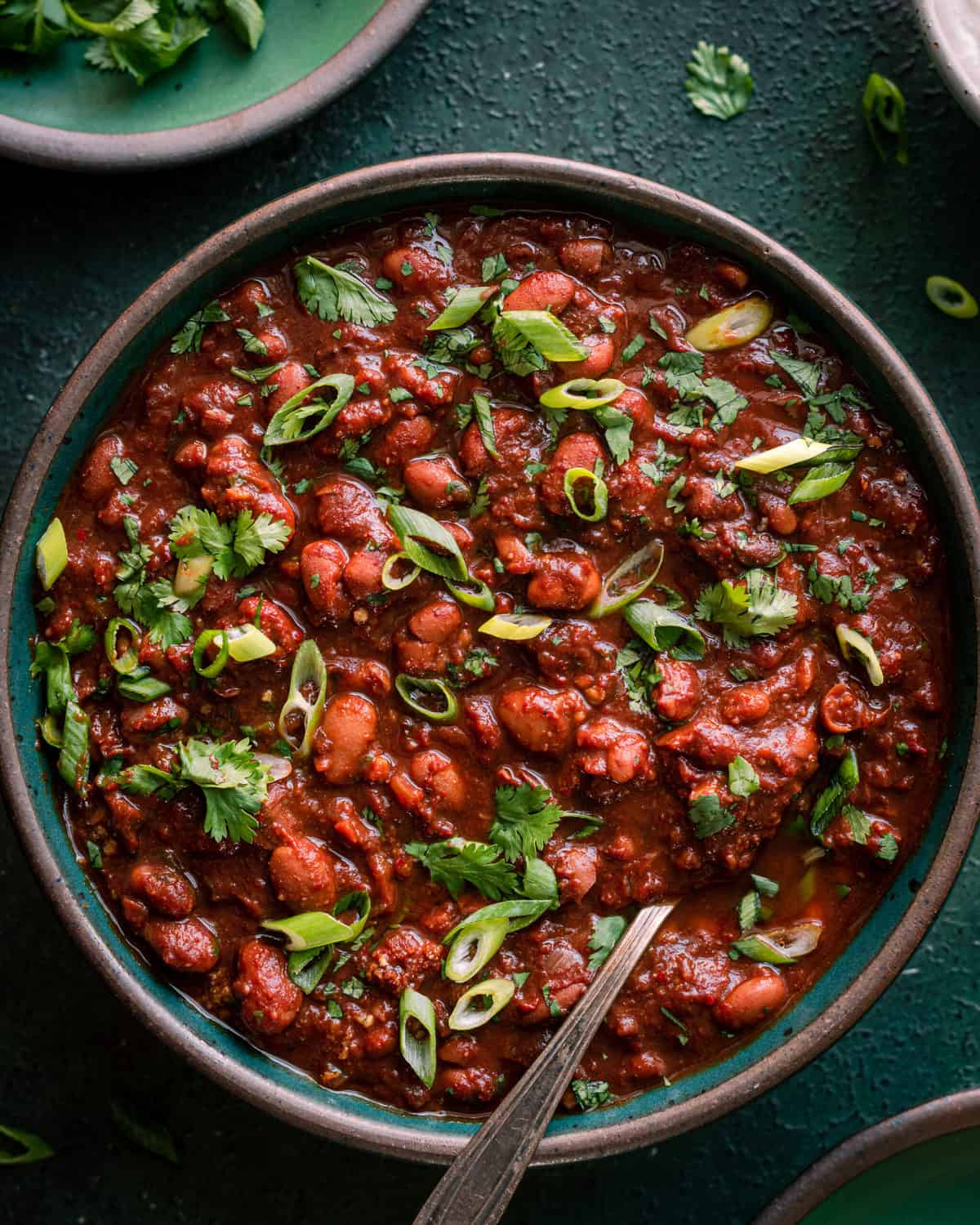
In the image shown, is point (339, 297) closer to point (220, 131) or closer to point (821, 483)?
point (220, 131)

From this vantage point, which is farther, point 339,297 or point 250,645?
point 339,297

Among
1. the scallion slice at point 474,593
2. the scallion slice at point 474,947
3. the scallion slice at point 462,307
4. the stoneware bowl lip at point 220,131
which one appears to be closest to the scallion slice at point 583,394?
the scallion slice at point 462,307

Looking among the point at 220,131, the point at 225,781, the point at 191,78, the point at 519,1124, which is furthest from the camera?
the point at 191,78

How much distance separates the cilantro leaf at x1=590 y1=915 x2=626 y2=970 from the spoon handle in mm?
22

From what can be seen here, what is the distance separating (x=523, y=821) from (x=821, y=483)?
1.18 m

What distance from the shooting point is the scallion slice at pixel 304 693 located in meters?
3.31

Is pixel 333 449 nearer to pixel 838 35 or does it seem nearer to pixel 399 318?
pixel 399 318

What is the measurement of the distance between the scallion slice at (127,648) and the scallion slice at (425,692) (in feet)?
2.27

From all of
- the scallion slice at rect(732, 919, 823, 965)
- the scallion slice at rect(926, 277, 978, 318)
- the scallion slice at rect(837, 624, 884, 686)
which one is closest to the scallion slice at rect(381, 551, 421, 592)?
the scallion slice at rect(837, 624, 884, 686)

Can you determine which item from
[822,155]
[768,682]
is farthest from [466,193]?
[768,682]

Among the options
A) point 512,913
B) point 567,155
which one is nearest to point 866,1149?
point 512,913

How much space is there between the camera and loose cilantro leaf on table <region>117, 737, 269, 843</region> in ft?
10.7

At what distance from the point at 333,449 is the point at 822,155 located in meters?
1.86

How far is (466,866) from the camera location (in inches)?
130
